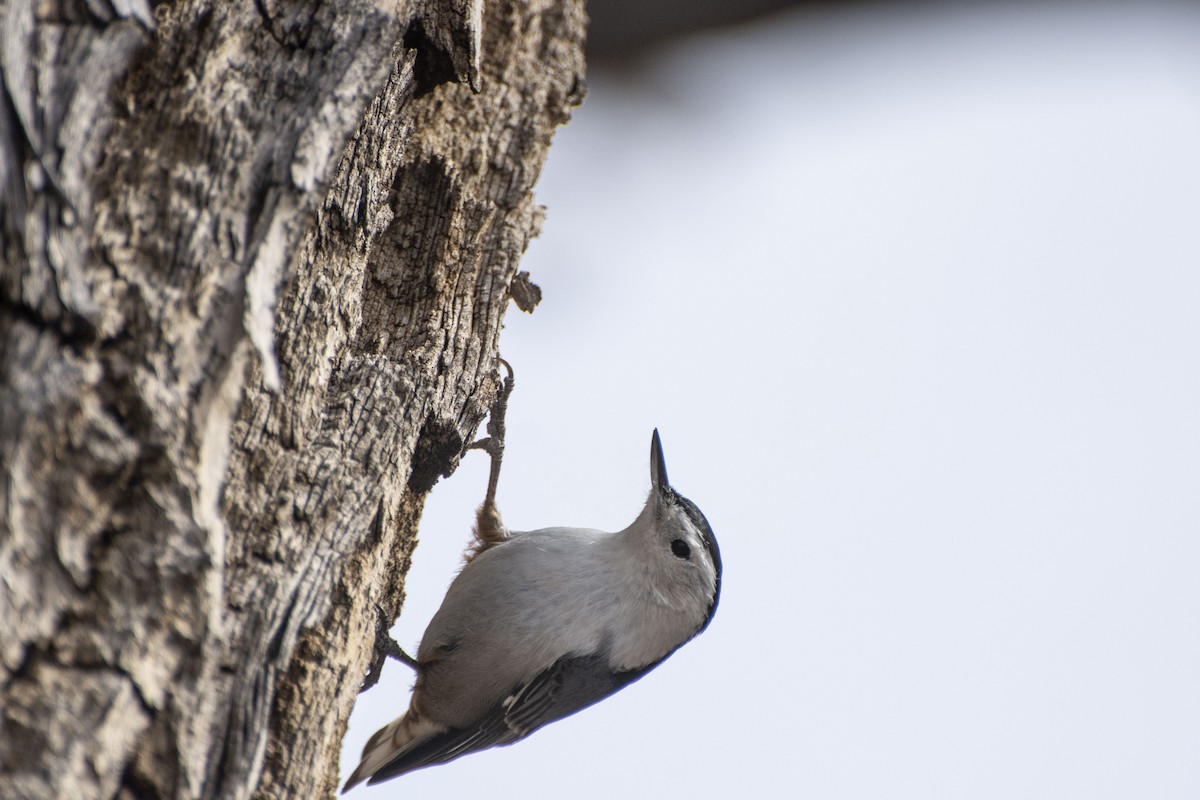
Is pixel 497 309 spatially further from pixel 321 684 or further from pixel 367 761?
pixel 367 761

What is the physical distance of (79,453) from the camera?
4.22ft

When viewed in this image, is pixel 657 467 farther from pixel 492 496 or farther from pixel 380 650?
pixel 380 650

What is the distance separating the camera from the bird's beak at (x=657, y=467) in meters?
3.71

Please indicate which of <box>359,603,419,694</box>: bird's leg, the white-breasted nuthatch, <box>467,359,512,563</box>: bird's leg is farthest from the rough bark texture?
<box>467,359,512,563</box>: bird's leg

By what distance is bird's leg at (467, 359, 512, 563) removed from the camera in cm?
359

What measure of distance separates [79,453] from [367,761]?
2699mm

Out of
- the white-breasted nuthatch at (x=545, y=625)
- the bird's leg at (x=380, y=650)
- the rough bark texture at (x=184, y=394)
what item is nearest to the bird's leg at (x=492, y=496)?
the white-breasted nuthatch at (x=545, y=625)

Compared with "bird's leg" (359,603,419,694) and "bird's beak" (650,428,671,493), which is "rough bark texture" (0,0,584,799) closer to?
"bird's leg" (359,603,419,694)

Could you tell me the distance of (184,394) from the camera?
4.56 feet

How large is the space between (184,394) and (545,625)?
208 cm

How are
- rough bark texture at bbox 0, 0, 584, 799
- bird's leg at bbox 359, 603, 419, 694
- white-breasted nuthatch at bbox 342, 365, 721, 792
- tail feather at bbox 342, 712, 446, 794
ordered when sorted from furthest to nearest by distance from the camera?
tail feather at bbox 342, 712, 446, 794 < white-breasted nuthatch at bbox 342, 365, 721, 792 < bird's leg at bbox 359, 603, 419, 694 < rough bark texture at bbox 0, 0, 584, 799

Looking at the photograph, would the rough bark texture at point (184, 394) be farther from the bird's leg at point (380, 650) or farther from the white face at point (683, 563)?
the white face at point (683, 563)

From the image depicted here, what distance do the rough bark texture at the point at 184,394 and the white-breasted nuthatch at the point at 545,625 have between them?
126 cm

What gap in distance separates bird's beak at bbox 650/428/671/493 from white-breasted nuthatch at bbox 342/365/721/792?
0.09 ft
